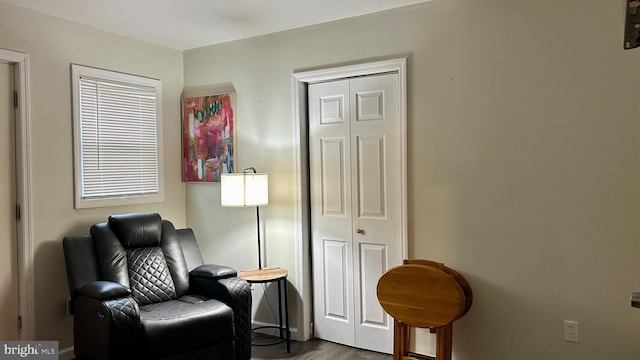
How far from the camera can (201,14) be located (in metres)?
3.27

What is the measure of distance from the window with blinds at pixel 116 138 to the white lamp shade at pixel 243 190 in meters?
0.86

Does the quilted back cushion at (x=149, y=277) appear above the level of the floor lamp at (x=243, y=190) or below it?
below

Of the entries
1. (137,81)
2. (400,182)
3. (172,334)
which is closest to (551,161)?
(400,182)

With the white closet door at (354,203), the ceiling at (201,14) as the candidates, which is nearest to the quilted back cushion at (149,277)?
the white closet door at (354,203)

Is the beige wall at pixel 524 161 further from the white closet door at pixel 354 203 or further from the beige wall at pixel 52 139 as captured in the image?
the beige wall at pixel 52 139

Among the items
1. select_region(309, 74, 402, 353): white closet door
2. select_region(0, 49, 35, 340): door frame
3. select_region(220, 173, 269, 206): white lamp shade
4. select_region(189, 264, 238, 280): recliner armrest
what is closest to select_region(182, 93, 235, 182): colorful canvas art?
select_region(220, 173, 269, 206): white lamp shade

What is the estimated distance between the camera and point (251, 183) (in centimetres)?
346

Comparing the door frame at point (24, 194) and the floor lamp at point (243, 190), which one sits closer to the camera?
the door frame at point (24, 194)

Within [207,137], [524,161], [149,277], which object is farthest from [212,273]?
[524,161]

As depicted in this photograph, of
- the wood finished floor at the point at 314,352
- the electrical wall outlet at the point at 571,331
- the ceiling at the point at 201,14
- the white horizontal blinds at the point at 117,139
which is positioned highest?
the ceiling at the point at 201,14

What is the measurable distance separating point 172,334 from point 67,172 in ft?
4.91

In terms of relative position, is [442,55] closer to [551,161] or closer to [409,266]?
[551,161]

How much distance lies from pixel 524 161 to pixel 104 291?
8.55ft

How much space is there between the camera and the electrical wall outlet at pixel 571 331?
268 cm
